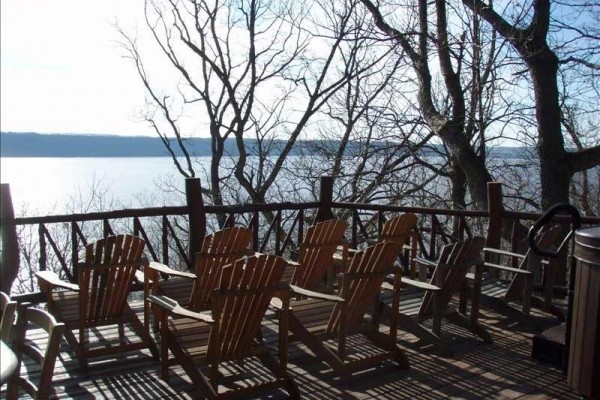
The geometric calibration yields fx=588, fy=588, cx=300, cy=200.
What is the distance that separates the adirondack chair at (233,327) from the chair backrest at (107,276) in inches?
20.5

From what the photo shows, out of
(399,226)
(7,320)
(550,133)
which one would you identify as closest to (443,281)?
(399,226)

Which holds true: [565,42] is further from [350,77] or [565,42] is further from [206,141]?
[206,141]

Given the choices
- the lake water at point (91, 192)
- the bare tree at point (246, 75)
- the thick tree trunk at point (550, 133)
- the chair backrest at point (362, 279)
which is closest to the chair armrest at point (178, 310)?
the chair backrest at point (362, 279)

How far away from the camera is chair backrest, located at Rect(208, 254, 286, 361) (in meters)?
2.97

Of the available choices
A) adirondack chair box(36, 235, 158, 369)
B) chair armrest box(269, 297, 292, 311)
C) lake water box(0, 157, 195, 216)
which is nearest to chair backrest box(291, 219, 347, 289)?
chair armrest box(269, 297, 292, 311)

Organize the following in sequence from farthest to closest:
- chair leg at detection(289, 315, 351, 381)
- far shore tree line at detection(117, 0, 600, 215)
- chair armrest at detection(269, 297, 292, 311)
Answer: far shore tree line at detection(117, 0, 600, 215) < chair leg at detection(289, 315, 351, 381) < chair armrest at detection(269, 297, 292, 311)

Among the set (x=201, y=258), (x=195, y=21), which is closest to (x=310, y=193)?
(x=195, y=21)

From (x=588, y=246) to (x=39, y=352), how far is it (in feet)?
7.83

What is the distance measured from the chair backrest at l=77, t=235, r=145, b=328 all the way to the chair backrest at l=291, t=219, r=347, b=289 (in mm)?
1196

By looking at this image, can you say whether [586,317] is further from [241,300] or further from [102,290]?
Answer: [102,290]

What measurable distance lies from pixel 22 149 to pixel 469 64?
758cm

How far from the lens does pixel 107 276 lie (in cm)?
366

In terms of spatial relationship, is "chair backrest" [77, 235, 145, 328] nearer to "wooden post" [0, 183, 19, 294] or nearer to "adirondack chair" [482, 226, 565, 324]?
"wooden post" [0, 183, 19, 294]

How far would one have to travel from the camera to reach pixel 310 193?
1426 centimetres
